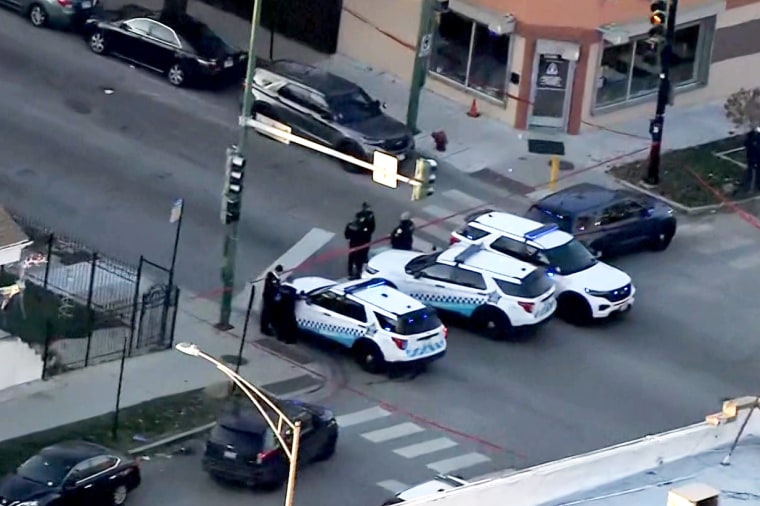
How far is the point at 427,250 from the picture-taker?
38719 millimetres

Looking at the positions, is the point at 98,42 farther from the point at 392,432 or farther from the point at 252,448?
the point at 252,448

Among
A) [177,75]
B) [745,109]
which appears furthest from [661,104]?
[177,75]

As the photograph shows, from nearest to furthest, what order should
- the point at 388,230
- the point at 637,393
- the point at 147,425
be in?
the point at 147,425 < the point at 637,393 < the point at 388,230

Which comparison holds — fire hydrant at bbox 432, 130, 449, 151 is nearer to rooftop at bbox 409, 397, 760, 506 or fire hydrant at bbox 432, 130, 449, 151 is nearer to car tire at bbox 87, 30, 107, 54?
car tire at bbox 87, 30, 107, 54

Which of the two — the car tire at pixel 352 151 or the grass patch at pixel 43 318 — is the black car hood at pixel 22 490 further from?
the car tire at pixel 352 151

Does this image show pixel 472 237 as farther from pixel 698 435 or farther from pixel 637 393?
pixel 698 435

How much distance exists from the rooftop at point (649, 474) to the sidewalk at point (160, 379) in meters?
12.9

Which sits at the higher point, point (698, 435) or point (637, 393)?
point (698, 435)

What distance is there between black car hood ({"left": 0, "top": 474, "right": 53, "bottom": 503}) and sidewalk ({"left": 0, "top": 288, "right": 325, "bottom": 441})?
2583 mm

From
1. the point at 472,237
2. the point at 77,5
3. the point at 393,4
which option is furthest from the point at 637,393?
the point at 77,5

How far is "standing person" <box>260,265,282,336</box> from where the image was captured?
34719 millimetres

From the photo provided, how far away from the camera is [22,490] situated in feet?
93.9

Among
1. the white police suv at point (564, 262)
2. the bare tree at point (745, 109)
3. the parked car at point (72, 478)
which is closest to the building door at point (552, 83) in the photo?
the bare tree at point (745, 109)

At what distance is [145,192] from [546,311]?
9.39 m
